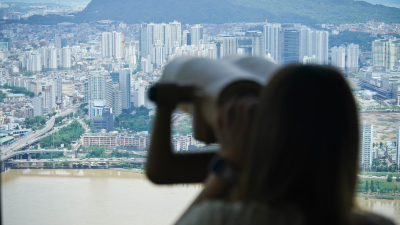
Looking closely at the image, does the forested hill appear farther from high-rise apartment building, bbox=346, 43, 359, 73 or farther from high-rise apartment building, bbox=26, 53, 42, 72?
high-rise apartment building, bbox=26, 53, 42, 72

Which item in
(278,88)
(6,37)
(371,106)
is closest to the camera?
(278,88)

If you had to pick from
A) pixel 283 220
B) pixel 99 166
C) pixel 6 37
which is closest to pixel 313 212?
pixel 283 220

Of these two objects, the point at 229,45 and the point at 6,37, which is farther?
the point at 6,37

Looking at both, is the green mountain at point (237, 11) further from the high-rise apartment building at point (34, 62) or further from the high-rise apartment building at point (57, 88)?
the high-rise apartment building at point (57, 88)

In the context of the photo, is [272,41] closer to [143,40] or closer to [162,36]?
[162,36]

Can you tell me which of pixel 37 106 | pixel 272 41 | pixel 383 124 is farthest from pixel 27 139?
pixel 383 124

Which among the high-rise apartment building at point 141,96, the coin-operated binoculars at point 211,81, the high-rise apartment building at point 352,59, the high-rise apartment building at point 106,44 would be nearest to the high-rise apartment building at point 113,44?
the high-rise apartment building at point 106,44

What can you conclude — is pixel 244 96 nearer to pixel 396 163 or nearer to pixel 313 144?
pixel 313 144
